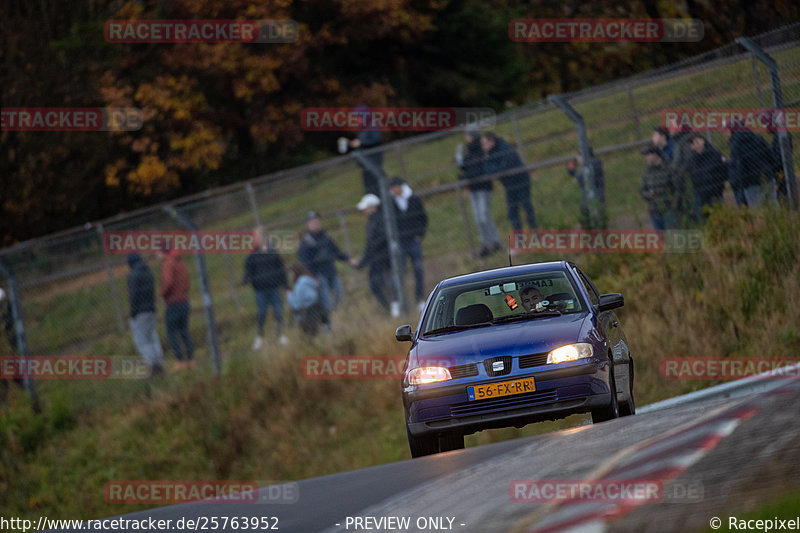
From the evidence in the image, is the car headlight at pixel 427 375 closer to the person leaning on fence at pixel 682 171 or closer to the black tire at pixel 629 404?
the black tire at pixel 629 404

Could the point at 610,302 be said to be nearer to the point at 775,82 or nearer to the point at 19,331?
the point at 775,82

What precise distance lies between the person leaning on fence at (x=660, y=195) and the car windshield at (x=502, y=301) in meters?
6.74

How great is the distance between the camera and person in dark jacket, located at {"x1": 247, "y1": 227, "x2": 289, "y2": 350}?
18.2m

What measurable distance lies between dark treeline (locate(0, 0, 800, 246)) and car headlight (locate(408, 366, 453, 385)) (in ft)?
97.9

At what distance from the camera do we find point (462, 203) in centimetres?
1780

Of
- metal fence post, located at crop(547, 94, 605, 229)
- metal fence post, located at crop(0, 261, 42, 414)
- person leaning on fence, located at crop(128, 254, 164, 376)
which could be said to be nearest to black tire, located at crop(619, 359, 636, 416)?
metal fence post, located at crop(547, 94, 605, 229)

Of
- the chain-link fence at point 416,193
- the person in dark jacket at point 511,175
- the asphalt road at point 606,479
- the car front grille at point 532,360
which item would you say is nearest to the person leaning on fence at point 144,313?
the chain-link fence at point 416,193

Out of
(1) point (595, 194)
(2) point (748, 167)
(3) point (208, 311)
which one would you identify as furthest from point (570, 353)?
(3) point (208, 311)

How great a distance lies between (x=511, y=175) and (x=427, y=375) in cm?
955

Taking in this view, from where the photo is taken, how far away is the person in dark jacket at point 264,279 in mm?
18234

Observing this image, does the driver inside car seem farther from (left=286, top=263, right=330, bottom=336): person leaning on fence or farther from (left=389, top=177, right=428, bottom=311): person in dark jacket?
(left=286, top=263, right=330, bottom=336): person leaning on fence

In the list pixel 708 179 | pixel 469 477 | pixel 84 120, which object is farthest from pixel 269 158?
pixel 469 477

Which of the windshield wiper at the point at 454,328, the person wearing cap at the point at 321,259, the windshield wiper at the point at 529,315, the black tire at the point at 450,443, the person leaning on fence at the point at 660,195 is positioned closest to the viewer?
the windshield wiper at the point at 529,315

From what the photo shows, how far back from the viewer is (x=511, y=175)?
55.0 ft
